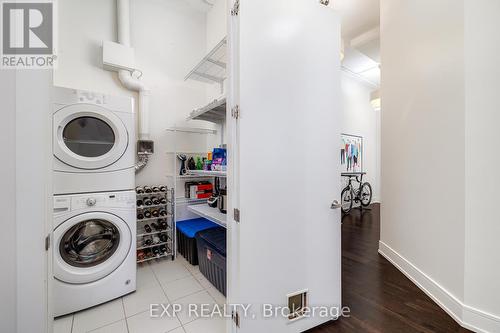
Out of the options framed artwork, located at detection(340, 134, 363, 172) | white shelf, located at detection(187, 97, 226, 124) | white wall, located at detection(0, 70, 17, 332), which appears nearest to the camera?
white wall, located at detection(0, 70, 17, 332)

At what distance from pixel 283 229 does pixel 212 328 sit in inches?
38.6

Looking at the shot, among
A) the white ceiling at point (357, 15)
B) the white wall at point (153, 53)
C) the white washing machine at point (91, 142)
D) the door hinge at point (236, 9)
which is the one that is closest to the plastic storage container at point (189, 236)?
the white wall at point (153, 53)

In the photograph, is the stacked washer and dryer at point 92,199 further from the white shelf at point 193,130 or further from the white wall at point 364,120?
the white wall at point 364,120

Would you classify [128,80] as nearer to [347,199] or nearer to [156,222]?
[156,222]

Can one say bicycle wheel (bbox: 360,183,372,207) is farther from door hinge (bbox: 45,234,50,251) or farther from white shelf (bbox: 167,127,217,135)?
door hinge (bbox: 45,234,50,251)

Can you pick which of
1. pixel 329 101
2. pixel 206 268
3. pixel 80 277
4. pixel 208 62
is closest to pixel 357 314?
pixel 206 268

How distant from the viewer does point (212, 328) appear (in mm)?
1541

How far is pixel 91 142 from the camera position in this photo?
189 centimetres

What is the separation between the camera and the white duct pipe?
2.53 meters

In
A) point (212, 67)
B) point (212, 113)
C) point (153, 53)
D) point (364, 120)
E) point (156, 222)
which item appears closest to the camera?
point (212, 67)

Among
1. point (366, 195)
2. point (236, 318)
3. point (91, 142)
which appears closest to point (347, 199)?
point (366, 195)

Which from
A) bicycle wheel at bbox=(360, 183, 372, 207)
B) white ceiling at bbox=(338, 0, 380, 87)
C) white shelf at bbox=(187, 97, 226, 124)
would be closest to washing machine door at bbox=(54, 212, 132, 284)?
white shelf at bbox=(187, 97, 226, 124)

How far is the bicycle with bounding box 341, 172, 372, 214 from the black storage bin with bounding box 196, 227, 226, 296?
3659mm

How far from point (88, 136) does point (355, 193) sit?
5487mm
